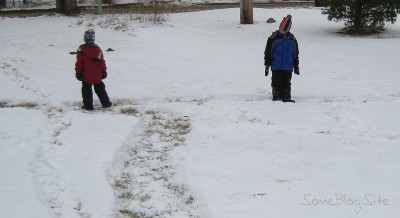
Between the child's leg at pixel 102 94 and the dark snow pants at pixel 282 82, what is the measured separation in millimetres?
3552

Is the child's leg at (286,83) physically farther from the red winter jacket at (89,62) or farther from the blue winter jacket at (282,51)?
the red winter jacket at (89,62)

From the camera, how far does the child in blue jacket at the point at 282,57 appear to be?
9.47 meters

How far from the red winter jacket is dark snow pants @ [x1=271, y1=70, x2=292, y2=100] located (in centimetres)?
371

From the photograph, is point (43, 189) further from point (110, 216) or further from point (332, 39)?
point (332, 39)

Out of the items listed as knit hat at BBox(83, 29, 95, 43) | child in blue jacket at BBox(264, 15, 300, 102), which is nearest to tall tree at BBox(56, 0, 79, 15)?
knit hat at BBox(83, 29, 95, 43)

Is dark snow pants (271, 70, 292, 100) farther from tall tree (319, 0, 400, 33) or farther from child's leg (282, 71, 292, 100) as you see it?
tall tree (319, 0, 400, 33)

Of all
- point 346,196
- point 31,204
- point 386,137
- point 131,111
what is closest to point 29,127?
point 131,111

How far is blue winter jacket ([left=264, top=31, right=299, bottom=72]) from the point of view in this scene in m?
9.47

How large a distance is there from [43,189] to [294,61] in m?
6.05

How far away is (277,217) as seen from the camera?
487 centimetres

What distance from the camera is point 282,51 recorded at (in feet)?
31.2

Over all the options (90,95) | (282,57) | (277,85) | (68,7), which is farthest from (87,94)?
(68,7)

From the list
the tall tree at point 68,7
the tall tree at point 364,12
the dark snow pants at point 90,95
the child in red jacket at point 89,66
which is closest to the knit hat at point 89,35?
the child in red jacket at point 89,66

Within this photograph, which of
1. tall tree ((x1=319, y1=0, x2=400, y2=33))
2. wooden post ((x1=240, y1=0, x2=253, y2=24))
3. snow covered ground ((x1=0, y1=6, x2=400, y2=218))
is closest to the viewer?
snow covered ground ((x1=0, y1=6, x2=400, y2=218))
